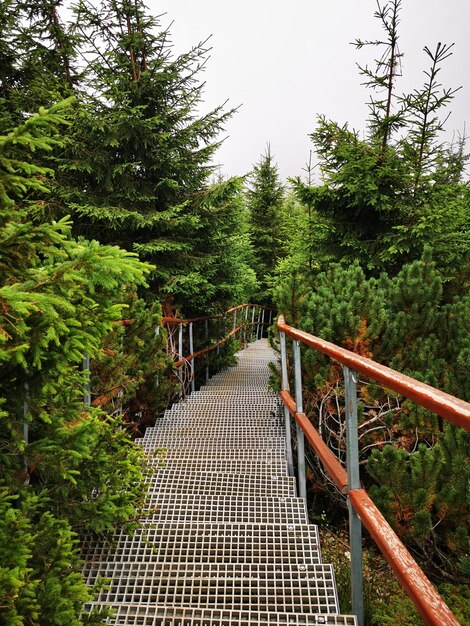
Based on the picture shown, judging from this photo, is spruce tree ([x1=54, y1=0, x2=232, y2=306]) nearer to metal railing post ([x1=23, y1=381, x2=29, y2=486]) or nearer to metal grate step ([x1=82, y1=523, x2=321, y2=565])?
metal grate step ([x1=82, y1=523, x2=321, y2=565])

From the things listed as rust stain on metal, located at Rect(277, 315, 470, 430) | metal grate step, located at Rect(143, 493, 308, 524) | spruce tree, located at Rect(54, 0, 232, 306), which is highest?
spruce tree, located at Rect(54, 0, 232, 306)

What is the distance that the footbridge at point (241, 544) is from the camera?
146 cm

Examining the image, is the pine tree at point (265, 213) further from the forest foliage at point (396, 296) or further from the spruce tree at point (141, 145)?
the spruce tree at point (141, 145)

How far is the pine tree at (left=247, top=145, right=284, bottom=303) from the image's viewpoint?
18.6m

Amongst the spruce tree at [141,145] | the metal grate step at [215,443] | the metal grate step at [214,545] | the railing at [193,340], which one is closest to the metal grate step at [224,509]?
the metal grate step at [214,545]

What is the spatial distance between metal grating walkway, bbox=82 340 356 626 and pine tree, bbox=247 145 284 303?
15482 mm

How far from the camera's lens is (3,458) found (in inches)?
54.6

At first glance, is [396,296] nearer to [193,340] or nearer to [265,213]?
[193,340]

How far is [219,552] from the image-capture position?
2178 mm

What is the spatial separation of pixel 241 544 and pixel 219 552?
0.46ft

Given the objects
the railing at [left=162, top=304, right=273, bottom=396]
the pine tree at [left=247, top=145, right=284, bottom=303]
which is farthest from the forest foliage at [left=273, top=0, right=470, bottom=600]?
the pine tree at [left=247, top=145, right=284, bottom=303]

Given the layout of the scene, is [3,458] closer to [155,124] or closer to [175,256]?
[175,256]

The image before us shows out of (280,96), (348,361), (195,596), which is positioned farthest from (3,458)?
(280,96)

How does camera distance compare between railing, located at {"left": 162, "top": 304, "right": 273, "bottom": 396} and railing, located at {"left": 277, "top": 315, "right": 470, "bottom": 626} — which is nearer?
railing, located at {"left": 277, "top": 315, "right": 470, "bottom": 626}
